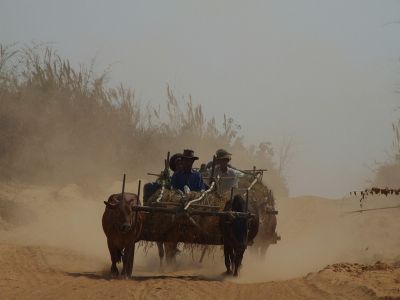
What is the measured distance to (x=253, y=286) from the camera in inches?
444

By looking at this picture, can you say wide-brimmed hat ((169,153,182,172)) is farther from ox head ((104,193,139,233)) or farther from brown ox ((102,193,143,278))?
ox head ((104,193,139,233))

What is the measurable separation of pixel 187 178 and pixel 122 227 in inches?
119

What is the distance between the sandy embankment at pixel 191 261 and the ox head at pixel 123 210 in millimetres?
953

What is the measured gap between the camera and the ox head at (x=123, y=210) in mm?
11969

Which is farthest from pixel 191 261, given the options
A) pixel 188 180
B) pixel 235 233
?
pixel 235 233

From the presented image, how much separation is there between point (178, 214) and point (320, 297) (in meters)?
3.21

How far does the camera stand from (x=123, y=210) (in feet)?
39.7

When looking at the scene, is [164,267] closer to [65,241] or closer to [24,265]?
[24,265]

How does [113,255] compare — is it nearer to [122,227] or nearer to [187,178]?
[122,227]

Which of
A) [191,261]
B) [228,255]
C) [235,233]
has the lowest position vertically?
[191,261]

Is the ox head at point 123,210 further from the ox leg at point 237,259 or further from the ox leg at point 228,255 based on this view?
the ox leg at point 237,259

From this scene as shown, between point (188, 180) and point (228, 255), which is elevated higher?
point (188, 180)

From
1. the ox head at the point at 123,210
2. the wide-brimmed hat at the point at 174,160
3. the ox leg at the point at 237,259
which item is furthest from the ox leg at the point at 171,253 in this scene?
the wide-brimmed hat at the point at 174,160

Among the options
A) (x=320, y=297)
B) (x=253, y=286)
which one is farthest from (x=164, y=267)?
(x=320, y=297)
